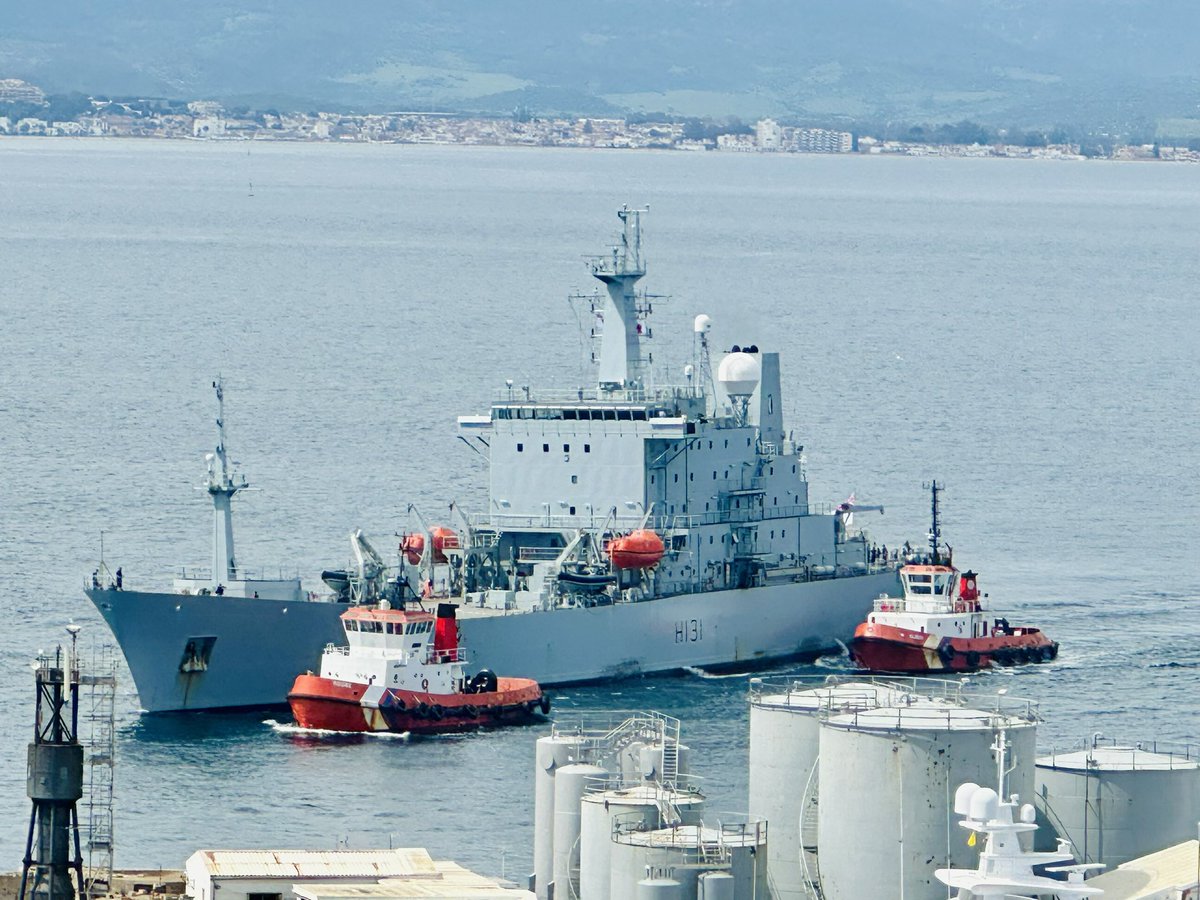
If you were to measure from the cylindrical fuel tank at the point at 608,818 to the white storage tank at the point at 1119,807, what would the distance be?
14.8ft

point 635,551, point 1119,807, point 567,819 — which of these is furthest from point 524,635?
point 1119,807

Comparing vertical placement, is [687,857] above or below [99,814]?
above

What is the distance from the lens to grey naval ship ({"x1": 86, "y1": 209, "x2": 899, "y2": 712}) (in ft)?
205

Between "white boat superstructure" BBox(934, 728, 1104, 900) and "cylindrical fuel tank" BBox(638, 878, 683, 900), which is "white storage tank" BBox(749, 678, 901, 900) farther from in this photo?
"white boat superstructure" BBox(934, 728, 1104, 900)

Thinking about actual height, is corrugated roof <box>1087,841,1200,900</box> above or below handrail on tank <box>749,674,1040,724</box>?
below

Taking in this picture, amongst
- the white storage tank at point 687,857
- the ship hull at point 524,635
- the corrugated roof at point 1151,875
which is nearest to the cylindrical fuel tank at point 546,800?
the white storage tank at point 687,857

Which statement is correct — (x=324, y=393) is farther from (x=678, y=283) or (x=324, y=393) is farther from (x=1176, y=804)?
(x=1176, y=804)

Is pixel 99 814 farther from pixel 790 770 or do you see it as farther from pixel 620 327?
pixel 620 327

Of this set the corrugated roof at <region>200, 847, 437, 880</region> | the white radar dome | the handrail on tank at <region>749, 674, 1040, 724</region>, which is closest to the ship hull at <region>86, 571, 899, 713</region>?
the white radar dome

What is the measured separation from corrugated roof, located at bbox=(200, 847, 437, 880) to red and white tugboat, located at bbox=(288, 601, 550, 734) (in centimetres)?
1836

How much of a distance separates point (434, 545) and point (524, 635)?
3778mm

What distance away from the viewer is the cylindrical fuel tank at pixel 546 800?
41719 mm

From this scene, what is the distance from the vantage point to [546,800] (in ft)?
140

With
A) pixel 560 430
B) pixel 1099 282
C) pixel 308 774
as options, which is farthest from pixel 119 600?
pixel 1099 282
